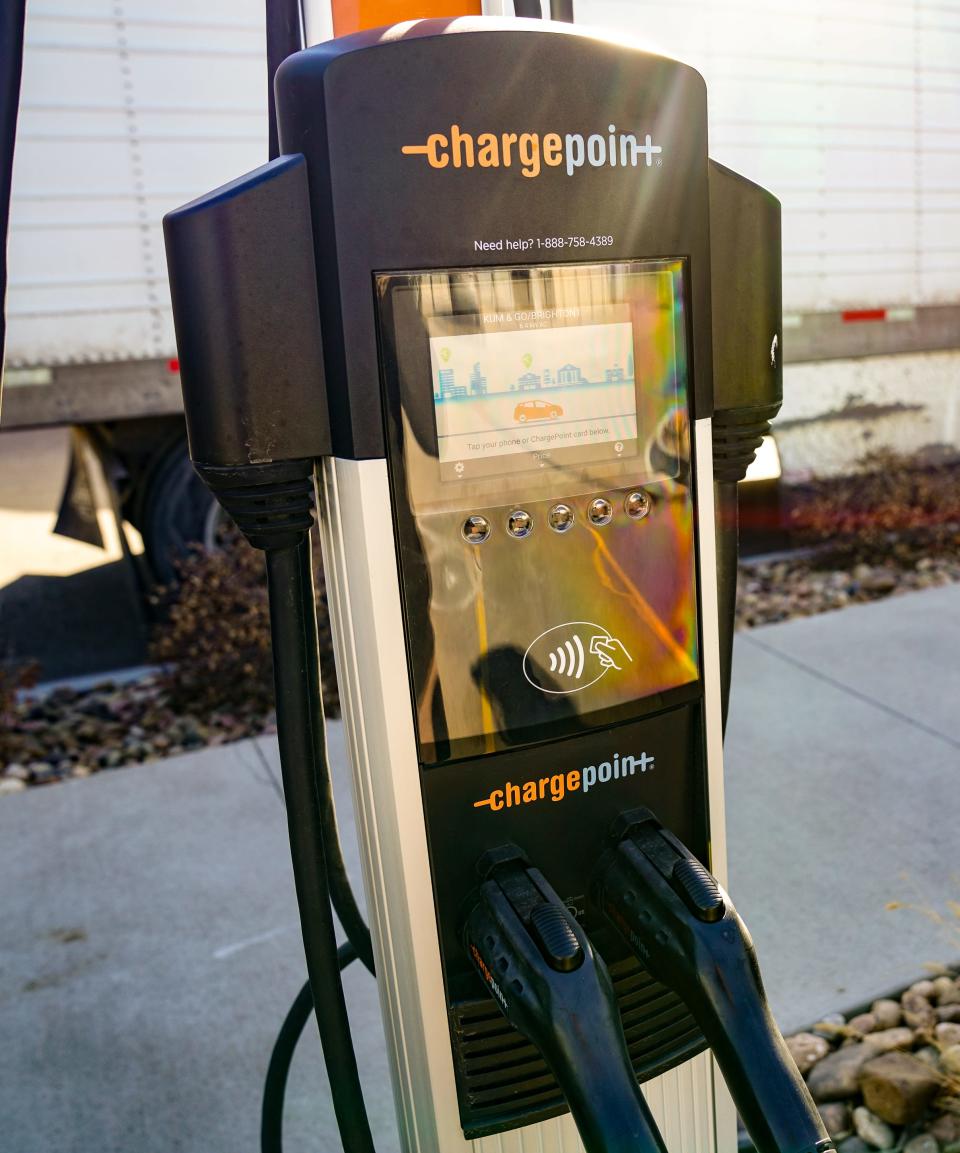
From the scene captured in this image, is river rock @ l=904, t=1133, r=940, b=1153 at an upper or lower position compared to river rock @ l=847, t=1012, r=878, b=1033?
lower

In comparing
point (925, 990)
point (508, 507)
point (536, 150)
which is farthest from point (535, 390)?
point (925, 990)

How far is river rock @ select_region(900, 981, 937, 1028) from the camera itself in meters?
2.22

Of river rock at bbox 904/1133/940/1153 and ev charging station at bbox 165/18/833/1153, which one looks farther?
river rock at bbox 904/1133/940/1153

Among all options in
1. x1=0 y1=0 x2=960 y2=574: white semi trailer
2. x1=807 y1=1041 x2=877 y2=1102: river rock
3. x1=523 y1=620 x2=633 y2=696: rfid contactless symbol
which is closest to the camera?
x1=523 y1=620 x2=633 y2=696: rfid contactless symbol

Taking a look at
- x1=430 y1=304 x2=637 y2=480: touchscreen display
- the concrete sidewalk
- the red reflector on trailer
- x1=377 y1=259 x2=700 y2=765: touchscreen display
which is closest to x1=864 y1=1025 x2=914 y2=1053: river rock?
the concrete sidewalk

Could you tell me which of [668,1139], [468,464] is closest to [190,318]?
[468,464]

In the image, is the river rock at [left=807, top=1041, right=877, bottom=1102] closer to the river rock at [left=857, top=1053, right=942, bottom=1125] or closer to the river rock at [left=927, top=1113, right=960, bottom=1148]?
the river rock at [left=857, top=1053, right=942, bottom=1125]

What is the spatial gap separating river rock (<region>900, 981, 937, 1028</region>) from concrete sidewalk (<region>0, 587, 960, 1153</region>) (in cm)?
5

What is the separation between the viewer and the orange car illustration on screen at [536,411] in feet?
3.76

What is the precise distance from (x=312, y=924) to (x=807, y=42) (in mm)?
5188

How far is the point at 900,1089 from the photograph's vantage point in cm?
198

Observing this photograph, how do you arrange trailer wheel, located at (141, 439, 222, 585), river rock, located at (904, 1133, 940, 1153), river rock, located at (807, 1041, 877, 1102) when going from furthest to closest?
trailer wheel, located at (141, 439, 222, 585) → river rock, located at (807, 1041, 877, 1102) → river rock, located at (904, 1133, 940, 1153)

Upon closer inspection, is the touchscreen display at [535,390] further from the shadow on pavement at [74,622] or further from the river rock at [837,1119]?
the shadow on pavement at [74,622]

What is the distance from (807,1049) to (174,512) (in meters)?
3.49
